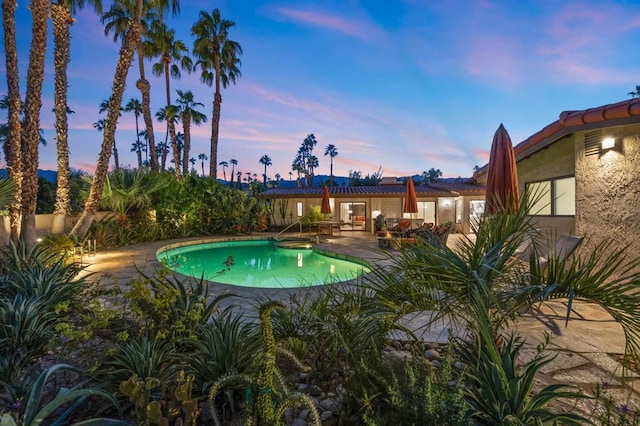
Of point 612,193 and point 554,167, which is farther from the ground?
point 554,167

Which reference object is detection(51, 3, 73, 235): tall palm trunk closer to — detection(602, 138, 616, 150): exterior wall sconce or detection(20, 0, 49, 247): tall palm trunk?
detection(20, 0, 49, 247): tall palm trunk

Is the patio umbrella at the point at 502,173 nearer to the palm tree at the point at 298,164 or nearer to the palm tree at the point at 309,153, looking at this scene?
the palm tree at the point at 309,153

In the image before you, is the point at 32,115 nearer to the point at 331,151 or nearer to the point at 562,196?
the point at 562,196

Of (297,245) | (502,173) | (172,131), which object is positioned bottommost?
(297,245)

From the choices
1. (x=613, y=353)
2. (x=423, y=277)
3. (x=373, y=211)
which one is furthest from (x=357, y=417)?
(x=373, y=211)

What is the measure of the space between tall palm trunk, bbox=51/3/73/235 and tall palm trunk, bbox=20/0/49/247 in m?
2.03

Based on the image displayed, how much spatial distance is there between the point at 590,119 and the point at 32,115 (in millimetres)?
12846

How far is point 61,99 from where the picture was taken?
33.8 ft

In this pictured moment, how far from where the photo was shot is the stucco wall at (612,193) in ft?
17.0

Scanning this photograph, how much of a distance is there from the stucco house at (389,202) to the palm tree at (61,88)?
1023 centimetres

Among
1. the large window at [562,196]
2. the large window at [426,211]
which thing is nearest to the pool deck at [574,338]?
the large window at [562,196]

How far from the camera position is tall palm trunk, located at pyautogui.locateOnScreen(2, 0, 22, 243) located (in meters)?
7.55

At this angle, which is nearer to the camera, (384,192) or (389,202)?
(384,192)

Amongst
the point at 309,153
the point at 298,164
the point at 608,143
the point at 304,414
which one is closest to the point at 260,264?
the point at 304,414
